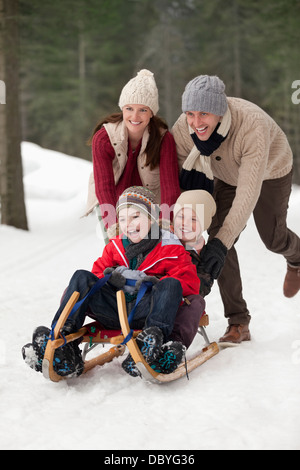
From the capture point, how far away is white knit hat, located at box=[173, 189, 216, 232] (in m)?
3.40

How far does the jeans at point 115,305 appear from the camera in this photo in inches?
119

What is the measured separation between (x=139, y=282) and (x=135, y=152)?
37.4 inches

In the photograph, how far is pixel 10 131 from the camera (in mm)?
9211

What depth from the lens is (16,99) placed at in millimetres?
9297

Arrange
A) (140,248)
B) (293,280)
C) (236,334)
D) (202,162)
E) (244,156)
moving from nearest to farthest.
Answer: (140,248), (244,156), (202,162), (236,334), (293,280)

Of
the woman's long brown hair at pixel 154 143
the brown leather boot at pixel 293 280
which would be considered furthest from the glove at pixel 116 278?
the brown leather boot at pixel 293 280

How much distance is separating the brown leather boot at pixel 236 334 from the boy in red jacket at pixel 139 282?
0.66 metres

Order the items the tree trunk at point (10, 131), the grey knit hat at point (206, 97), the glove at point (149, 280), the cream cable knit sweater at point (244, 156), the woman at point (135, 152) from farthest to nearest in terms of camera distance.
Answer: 1. the tree trunk at point (10, 131)
2. the woman at point (135, 152)
3. the cream cable knit sweater at point (244, 156)
4. the grey knit hat at point (206, 97)
5. the glove at point (149, 280)

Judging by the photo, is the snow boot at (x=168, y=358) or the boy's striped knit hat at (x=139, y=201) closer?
the snow boot at (x=168, y=358)

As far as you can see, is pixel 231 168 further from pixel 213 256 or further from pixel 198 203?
pixel 213 256

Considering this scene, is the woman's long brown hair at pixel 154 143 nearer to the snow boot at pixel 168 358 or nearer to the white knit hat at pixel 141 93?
the white knit hat at pixel 141 93

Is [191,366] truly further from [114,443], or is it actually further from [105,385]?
[114,443]

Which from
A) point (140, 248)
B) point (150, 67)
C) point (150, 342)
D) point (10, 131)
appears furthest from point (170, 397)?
point (150, 67)

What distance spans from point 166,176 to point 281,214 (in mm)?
958
